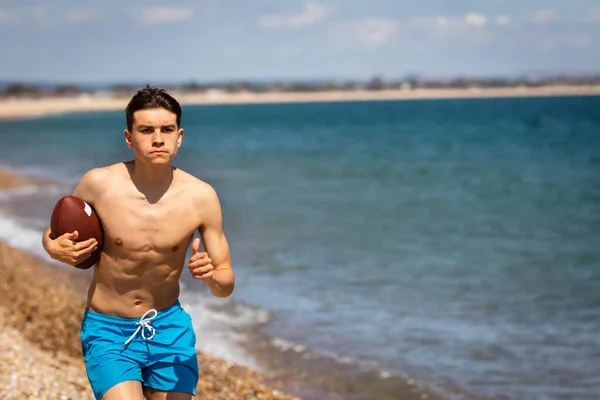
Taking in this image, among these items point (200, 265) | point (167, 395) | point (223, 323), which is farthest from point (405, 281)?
point (200, 265)

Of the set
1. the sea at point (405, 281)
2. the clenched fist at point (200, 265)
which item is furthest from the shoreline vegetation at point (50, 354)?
the clenched fist at point (200, 265)

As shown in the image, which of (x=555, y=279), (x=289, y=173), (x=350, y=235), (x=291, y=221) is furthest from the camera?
(x=289, y=173)

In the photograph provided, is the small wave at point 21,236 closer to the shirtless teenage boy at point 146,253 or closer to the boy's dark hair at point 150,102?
the shirtless teenage boy at point 146,253

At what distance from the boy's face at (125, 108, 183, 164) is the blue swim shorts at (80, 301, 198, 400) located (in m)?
0.76

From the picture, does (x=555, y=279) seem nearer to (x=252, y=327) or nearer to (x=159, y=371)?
(x=252, y=327)

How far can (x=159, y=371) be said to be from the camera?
399 cm

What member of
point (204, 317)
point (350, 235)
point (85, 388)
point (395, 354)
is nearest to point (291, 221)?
point (350, 235)

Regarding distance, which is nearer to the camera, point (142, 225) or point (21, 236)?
point (142, 225)

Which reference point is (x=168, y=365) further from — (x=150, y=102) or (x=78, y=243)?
(x=150, y=102)

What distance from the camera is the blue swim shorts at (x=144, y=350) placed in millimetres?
3908

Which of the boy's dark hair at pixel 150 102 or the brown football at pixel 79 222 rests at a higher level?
the boy's dark hair at pixel 150 102

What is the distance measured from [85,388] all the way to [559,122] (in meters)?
74.1

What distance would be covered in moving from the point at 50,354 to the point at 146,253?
12.0 ft

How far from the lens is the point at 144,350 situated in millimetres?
3961
